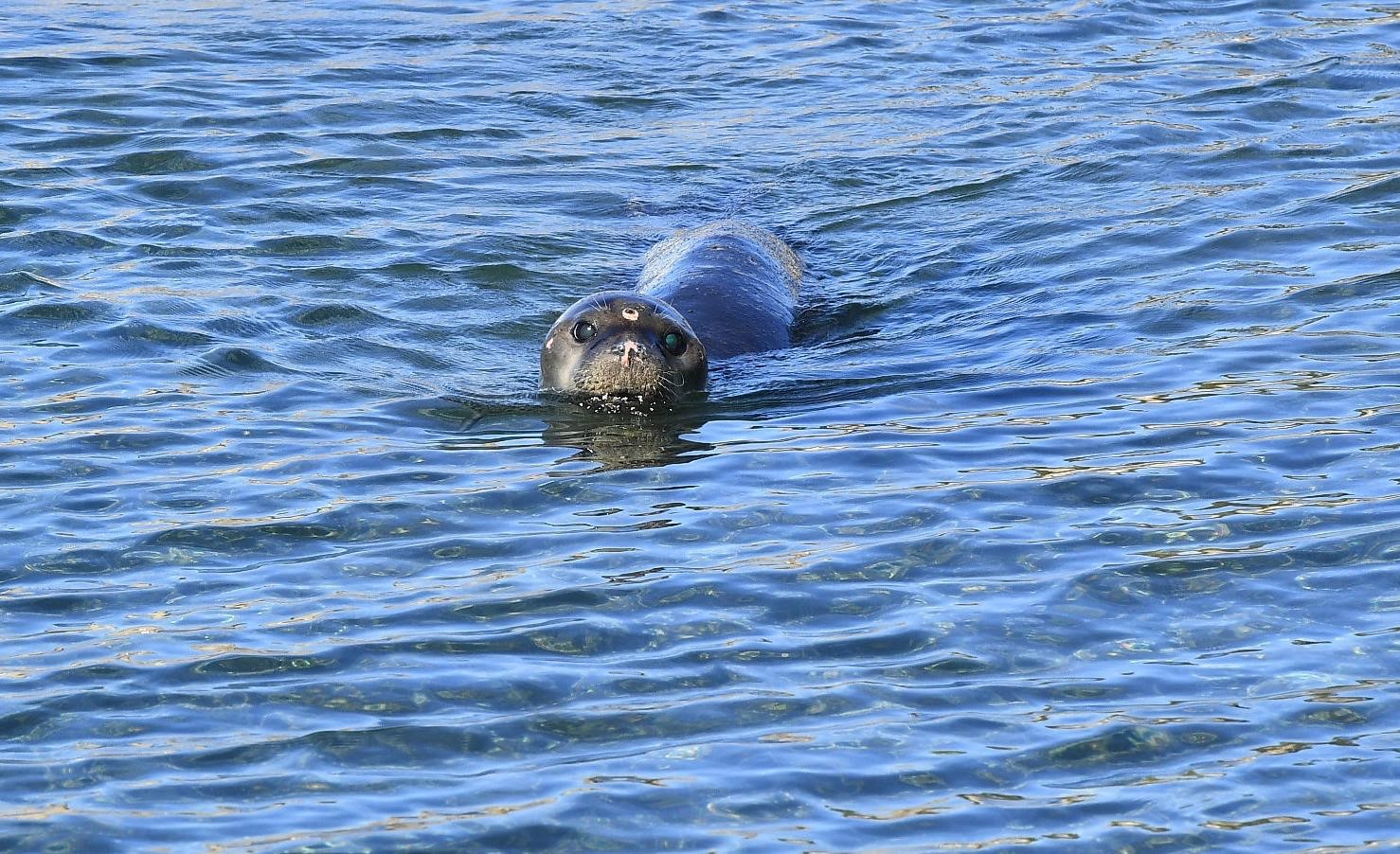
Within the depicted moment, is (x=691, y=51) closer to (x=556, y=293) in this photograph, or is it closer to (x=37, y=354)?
(x=556, y=293)

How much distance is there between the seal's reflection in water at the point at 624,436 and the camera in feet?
29.0

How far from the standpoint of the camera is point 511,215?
13.1 metres

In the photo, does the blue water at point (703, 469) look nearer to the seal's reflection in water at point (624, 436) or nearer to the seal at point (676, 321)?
the seal's reflection in water at point (624, 436)

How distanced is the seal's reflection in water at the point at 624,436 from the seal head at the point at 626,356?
93mm

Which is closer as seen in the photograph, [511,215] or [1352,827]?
[1352,827]

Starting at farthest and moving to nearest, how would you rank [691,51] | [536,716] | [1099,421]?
1. [691,51]
2. [1099,421]
3. [536,716]

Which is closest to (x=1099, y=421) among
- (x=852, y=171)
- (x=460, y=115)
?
(x=852, y=171)

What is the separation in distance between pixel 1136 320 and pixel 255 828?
6335mm

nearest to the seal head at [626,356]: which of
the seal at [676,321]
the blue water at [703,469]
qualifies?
the seal at [676,321]

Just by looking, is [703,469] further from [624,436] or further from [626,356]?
[626,356]

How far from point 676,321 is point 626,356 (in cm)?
33

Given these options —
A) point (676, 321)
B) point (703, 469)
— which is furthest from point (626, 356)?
point (703, 469)

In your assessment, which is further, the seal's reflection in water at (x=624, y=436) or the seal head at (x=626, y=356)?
the seal head at (x=626, y=356)

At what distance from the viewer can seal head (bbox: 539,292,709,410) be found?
31.2 feet
